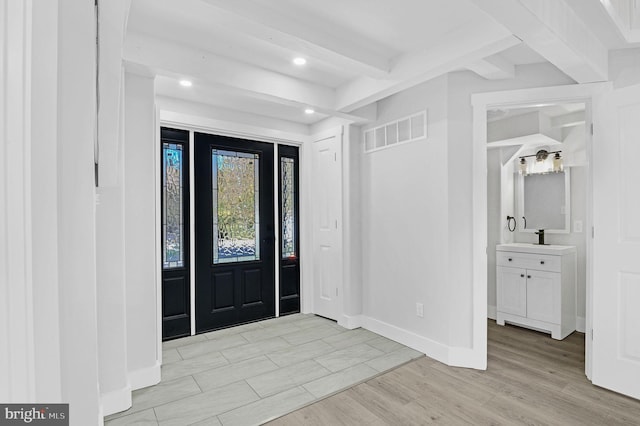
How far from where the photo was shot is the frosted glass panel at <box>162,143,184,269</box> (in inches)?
138

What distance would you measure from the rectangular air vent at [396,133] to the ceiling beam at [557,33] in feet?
3.82

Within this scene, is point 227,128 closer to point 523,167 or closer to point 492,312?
point 523,167

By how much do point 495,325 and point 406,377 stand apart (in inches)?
75.5

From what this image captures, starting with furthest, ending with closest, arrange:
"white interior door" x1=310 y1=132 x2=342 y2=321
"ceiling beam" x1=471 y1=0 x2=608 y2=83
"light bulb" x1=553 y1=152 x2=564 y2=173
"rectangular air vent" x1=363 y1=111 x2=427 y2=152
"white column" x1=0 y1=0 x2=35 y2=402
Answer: "white interior door" x1=310 y1=132 x2=342 y2=321 → "light bulb" x1=553 y1=152 x2=564 y2=173 → "rectangular air vent" x1=363 y1=111 x2=427 y2=152 → "ceiling beam" x1=471 y1=0 x2=608 y2=83 → "white column" x1=0 y1=0 x2=35 y2=402

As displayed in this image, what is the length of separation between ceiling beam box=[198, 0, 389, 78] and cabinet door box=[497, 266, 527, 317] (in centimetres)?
276

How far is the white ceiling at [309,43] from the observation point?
205 centimetres

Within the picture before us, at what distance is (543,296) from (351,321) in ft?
6.89

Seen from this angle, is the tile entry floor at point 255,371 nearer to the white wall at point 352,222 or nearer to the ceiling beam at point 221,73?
the white wall at point 352,222

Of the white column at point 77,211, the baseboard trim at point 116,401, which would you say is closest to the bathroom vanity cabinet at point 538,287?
the baseboard trim at point 116,401

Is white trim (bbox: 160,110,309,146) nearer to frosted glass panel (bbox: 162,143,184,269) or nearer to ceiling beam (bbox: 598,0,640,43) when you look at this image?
frosted glass panel (bbox: 162,143,184,269)

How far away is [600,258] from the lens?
8.27 ft

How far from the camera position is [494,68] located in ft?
8.56

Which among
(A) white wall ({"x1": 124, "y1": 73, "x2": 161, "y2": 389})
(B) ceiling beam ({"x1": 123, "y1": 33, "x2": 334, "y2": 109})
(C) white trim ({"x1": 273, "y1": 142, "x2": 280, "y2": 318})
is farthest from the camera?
(C) white trim ({"x1": 273, "y1": 142, "x2": 280, "y2": 318})

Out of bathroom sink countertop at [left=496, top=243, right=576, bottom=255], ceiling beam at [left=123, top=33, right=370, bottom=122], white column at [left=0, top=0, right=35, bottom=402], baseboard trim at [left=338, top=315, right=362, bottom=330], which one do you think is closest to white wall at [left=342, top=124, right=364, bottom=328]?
baseboard trim at [left=338, top=315, right=362, bottom=330]
